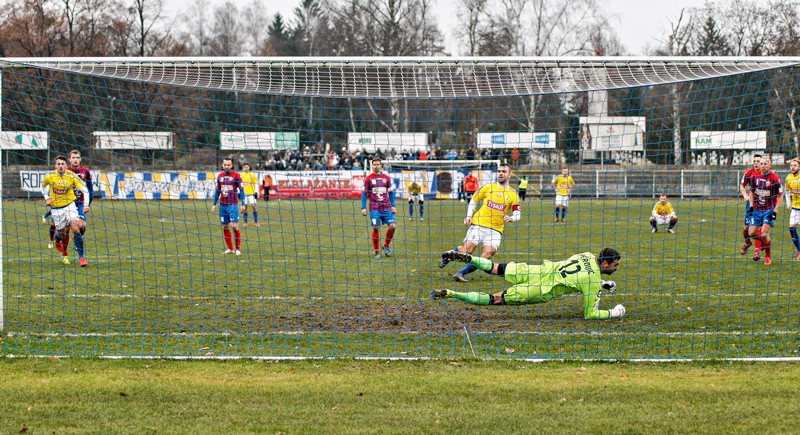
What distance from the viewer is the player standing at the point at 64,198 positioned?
525 inches

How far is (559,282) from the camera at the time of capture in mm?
8898

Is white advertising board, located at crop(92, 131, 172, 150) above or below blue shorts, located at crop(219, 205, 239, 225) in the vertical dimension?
above

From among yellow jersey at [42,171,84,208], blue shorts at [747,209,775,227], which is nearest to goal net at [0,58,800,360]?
yellow jersey at [42,171,84,208]

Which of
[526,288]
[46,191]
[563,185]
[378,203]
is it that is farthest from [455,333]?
[563,185]

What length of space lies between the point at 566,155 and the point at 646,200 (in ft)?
23.5

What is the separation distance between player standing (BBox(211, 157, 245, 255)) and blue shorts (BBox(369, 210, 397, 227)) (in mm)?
2706

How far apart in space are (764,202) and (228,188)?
10.0 meters

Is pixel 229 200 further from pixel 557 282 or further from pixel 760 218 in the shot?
pixel 760 218

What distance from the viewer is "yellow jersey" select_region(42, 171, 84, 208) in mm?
13344

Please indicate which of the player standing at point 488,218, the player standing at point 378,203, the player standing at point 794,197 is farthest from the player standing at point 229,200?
the player standing at point 794,197

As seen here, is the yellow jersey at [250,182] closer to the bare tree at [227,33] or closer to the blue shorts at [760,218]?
the blue shorts at [760,218]

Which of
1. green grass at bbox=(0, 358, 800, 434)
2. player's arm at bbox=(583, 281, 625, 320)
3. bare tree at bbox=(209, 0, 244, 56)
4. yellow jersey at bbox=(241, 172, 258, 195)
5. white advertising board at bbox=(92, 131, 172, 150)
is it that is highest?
bare tree at bbox=(209, 0, 244, 56)

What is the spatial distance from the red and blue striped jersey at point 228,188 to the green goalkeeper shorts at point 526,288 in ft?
27.2

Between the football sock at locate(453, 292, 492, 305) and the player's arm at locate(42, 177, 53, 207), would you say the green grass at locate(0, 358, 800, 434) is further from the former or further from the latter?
the player's arm at locate(42, 177, 53, 207)
